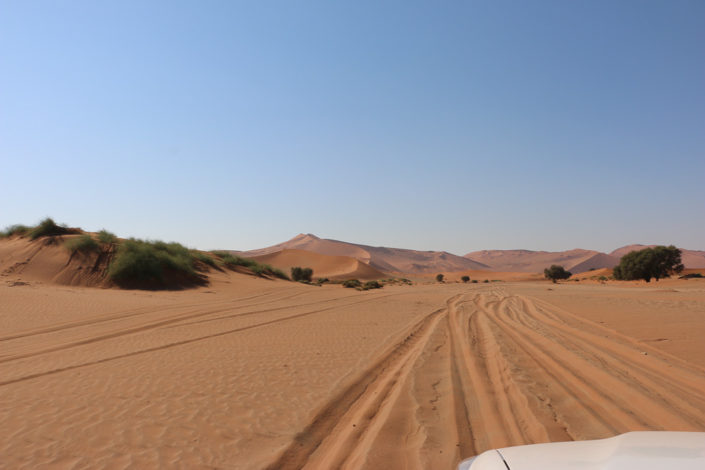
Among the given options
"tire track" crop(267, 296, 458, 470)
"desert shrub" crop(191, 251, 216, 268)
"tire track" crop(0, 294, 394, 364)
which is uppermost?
"desert shrub" crop(191, 251, 216, 268)

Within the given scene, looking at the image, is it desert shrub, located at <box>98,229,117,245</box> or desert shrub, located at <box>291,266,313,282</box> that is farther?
desert shrub, located at <box>291,266,313,282</box>

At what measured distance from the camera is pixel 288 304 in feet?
61.3

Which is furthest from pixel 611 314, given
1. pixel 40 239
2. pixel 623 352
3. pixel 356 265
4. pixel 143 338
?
pixel 356 265

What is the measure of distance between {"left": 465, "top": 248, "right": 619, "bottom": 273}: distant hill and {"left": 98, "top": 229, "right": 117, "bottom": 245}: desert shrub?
11799 cm

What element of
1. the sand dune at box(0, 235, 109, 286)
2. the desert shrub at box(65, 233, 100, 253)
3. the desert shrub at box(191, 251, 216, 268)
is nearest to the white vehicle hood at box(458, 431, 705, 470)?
the sand dune at box(0, 235, 109, 286)

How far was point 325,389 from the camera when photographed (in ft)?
20.7

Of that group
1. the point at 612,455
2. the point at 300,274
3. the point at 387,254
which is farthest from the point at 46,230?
the point at 387,254

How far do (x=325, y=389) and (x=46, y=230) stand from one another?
2720cm

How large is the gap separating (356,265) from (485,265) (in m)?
98.2

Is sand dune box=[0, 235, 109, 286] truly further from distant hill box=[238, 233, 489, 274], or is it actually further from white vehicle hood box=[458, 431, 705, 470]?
distant hill box=[238, 233, 489, 274]

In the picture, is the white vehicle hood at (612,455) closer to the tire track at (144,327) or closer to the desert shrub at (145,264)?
the tire track at (144,327)

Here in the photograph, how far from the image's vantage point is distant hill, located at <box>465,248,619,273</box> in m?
129

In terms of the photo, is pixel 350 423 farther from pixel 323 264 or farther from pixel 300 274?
pixel 323 264

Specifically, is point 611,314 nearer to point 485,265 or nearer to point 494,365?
point 494,365
